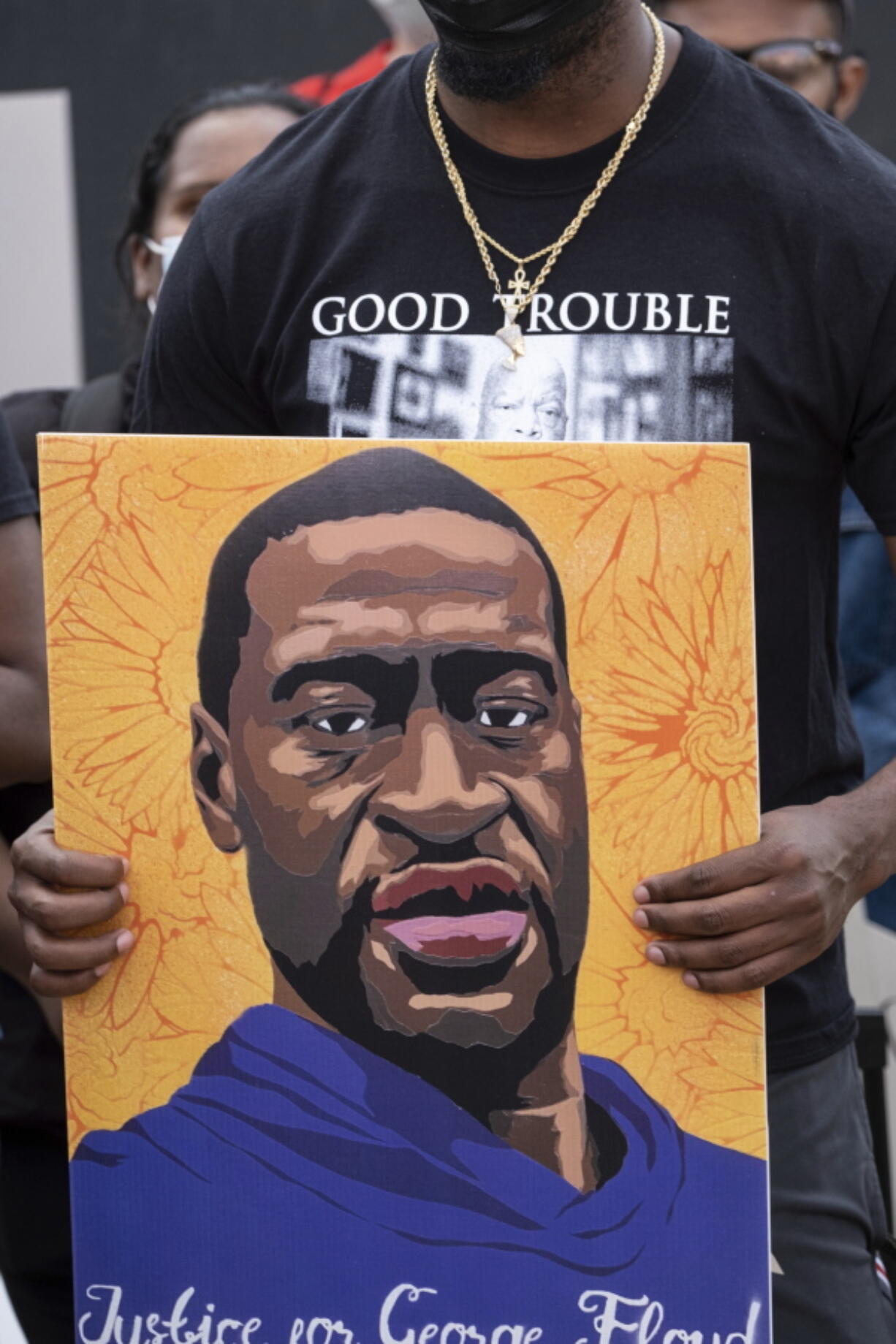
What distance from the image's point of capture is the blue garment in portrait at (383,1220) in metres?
1.28

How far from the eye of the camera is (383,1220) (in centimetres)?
128

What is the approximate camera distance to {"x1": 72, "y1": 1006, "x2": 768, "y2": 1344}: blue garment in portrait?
1279 millimetres

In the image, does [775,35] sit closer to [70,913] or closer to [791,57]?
[791,57]

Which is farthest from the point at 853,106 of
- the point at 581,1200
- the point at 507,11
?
the point at 581,1200

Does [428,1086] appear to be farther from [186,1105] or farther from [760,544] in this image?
[760,544]

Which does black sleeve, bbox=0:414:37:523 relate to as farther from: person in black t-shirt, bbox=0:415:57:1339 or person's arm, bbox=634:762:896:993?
person's arm, bbox=634:762:896:993

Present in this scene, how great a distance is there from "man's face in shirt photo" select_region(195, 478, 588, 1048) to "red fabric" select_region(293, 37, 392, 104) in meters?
2.16

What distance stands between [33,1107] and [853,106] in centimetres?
237

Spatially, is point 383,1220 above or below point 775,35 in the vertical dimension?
below

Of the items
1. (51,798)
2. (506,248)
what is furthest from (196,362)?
(51,798)

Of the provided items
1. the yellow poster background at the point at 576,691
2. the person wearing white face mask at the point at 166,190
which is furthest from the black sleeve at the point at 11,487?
the yellow poster background at the point at 576,691

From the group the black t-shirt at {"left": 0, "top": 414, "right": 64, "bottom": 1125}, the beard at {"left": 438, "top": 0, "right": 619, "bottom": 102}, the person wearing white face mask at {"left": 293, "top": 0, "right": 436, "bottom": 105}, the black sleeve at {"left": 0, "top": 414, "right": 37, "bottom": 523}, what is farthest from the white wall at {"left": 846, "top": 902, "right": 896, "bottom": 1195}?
the person wearing white face mask at {"left": 293, "top": 0, "right": 436, "bottom": 105}

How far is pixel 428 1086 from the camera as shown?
4.22 feet

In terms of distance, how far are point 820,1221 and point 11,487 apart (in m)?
1.18
